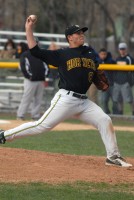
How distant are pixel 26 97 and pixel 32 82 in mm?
403

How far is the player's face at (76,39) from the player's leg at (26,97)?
8886mm

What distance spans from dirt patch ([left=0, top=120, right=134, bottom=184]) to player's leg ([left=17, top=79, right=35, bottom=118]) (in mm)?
7805

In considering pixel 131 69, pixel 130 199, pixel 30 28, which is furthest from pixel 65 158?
pixel 131 69

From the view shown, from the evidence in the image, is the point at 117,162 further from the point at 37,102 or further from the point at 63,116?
the point at 37,102

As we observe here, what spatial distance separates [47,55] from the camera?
9.71 m

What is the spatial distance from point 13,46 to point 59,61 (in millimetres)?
12430

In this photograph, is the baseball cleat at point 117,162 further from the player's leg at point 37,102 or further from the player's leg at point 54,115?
the player's leg at point 37,102

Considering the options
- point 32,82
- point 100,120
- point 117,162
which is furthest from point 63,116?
point 32,82

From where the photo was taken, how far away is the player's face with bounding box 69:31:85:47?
9727 millimetres

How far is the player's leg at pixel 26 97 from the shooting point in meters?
18.7

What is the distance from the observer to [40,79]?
61.0 ft

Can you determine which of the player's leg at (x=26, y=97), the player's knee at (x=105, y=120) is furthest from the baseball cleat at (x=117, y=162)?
the player's leg at (x=26, y=97)

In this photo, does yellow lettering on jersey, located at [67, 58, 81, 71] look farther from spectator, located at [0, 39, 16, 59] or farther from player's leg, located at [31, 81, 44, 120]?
spectator, located at [0, 39, 16, 59]

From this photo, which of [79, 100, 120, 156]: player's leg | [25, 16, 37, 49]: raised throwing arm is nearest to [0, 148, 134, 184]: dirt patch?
[79, 100, 120, 156]: player's leg
